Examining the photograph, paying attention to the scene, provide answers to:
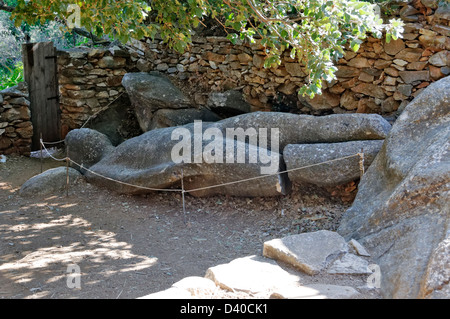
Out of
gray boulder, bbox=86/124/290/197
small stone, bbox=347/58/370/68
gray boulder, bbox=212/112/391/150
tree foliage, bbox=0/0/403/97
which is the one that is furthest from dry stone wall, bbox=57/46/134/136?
small stone, bbox=347/58/370/68

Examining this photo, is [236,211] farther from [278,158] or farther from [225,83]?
[225,83]

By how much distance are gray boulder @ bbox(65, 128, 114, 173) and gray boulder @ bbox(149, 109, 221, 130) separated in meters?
0.90

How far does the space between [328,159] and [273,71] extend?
7.11 feet

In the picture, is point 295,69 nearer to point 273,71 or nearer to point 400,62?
point 273,71

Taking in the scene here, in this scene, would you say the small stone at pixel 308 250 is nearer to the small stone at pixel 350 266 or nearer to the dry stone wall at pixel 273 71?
the small stone at pixel 350 266

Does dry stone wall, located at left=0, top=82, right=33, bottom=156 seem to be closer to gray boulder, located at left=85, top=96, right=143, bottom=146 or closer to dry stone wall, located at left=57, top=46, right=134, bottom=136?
dry stone wall, located at left=57, top=46, right=134, bottom=136

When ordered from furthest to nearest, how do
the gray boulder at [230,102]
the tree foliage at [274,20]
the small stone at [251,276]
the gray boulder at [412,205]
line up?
the gray boulder at [230,102]
the tree foliage at [274,20]
the small stone at [251,276]
the gray boulder at [412,205]

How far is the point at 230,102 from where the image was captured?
737cm

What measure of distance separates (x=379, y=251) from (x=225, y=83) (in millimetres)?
4581

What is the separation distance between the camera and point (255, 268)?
10.8 feet

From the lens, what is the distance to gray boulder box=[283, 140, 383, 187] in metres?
5.18

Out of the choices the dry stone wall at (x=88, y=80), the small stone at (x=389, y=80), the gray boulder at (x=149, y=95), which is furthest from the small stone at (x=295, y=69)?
the dry stone wall at (x=88, y=80)

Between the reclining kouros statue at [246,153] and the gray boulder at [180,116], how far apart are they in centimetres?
99

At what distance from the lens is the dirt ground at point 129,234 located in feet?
13.1
